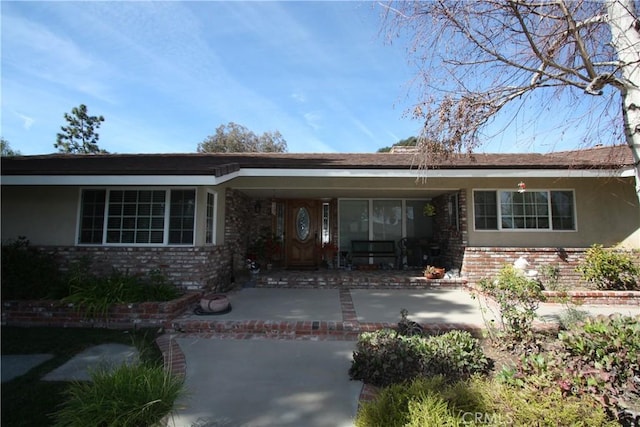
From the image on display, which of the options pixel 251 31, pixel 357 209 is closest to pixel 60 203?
pixel 251 31

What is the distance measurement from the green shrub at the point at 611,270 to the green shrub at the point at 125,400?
9278mm

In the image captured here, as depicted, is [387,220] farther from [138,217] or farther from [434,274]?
[138,217]

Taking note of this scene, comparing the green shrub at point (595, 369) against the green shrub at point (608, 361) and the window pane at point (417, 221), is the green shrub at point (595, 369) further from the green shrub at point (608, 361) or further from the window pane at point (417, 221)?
the window pane at point (417, 221)

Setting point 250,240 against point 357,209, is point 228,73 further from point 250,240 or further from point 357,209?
point 357,209

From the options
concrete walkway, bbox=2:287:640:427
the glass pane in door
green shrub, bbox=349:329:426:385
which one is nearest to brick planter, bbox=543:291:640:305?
concrete walkway, bbox=2:287:640:427

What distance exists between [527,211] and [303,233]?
671 cm

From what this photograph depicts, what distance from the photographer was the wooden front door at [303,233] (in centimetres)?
Result: 1095

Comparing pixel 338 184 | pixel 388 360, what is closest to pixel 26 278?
pixel 388 360

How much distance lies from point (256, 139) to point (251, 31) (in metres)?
23.8

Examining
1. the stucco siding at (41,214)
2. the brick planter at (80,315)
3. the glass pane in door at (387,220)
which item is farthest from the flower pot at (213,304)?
the glass pane in door at (387,220)

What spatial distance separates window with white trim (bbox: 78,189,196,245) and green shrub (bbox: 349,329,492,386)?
16.2 feet

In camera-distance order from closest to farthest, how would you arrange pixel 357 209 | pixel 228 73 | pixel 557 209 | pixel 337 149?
pixel 228 73, pixel 557 209, pixel 357 209, pixel 337 149

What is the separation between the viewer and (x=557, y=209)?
8.35 meters

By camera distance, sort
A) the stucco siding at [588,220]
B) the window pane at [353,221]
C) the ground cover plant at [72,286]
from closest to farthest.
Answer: the ground cover plant at [72,286]
the stucco siding at [588,220]
the window pane at [353,221]
